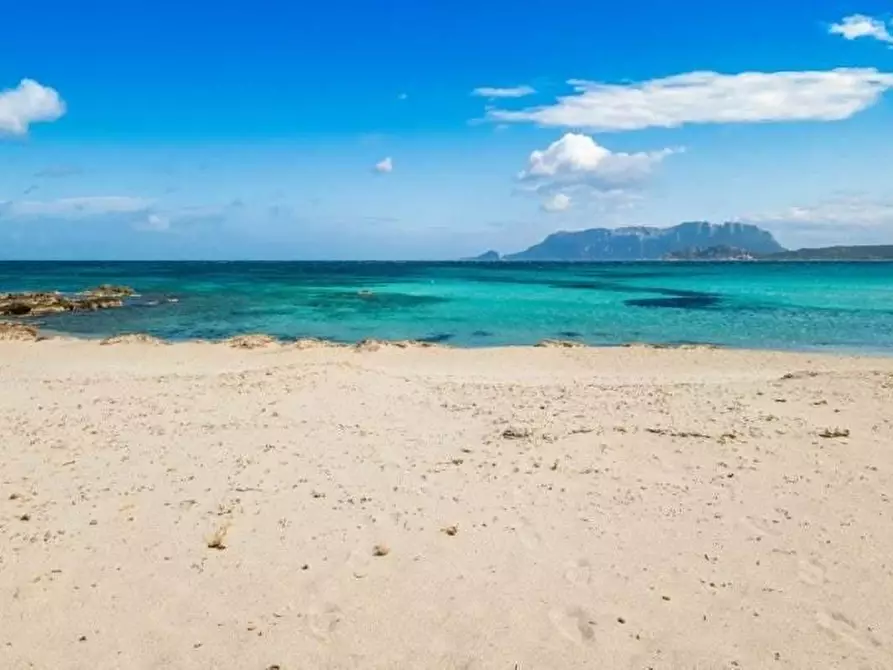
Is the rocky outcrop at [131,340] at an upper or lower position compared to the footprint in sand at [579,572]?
upper

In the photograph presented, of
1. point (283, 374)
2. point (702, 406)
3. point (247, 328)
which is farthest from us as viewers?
point (247, 328)

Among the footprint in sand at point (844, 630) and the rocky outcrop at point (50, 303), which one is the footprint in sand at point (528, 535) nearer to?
the footprint in sand at point (844, 630)

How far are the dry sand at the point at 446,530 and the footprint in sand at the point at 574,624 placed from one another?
2cm

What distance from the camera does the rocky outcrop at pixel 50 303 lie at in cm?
3600

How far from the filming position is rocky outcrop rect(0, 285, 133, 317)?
3600 centimetres

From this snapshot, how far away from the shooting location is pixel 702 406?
43.1 feet

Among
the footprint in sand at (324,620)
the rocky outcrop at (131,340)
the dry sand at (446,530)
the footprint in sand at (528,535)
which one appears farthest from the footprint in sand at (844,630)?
the rocky outcrop at (131,340)

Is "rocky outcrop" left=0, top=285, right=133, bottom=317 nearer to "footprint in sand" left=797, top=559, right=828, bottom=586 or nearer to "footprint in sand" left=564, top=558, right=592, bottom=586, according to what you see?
"footprint in sand" left=564, top=558, right=592, bottom=586

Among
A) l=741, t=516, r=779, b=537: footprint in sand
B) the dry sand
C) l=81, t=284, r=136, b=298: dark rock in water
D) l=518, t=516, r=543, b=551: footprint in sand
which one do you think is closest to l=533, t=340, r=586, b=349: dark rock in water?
the dry sand

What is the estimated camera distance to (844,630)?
5.65 meters

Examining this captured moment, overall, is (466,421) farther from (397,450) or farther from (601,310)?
(601,310)

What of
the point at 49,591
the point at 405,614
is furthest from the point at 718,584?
the point at 49,591

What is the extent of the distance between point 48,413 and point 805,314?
3624cm

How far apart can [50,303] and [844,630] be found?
1651 inches
